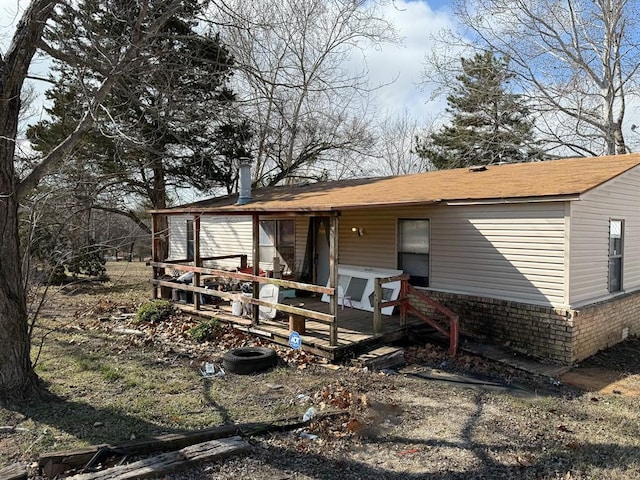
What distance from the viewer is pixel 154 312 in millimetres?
10562

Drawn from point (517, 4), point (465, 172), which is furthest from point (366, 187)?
point (517, 4)

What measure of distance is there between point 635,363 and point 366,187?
7205 millimetres

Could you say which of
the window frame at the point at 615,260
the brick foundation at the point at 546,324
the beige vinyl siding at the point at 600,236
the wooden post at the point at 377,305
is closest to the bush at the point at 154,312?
the wooden post at the point at 377,305

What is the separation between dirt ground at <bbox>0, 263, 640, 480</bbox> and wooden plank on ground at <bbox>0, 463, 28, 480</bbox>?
15cm

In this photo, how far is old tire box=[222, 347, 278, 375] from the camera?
7.00 m

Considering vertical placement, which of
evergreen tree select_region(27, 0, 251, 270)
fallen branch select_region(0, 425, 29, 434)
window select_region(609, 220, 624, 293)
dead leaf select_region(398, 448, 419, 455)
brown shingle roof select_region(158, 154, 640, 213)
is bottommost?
dead leaf select_region(398, 448, 419, 455)

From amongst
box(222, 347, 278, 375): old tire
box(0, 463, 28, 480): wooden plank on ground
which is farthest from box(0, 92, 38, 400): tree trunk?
box(222, 347, 278, 375): old tire

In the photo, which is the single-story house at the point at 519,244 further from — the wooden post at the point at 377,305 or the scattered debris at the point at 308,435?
the scattered debris at the point at 308,435

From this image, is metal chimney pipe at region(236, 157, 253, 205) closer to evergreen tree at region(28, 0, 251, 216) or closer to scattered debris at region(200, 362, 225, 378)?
evergreen tree at region(28, 0, 251, 216)

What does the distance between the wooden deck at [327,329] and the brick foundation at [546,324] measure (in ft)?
3.29

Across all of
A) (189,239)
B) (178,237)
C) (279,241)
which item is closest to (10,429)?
(279,241)

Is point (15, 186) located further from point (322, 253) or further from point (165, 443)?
point (322, 253)

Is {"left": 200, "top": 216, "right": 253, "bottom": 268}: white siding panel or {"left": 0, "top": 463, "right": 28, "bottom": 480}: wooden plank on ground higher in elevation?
{"left": 200, "top": 216, "right": 253, "bottom": 268}: white siding panel

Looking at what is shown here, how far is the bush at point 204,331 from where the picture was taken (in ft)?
29.2
